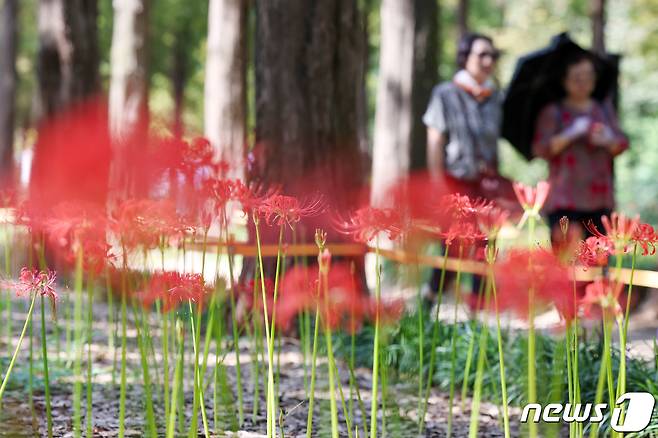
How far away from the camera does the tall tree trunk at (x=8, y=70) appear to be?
1741cm

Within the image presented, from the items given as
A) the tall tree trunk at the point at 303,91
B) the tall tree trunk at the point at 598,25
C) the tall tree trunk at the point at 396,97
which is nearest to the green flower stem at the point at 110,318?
the tall tree trunk at the point at 303,91

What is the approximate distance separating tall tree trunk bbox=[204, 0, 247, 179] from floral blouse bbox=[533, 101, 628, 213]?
21.4ft

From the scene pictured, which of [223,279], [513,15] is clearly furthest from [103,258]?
[513,15]

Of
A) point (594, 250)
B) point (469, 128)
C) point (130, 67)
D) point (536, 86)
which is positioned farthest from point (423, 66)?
point (594, 250)

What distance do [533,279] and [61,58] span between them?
25.7ft

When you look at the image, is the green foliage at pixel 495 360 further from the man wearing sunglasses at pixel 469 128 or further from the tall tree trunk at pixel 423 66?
the tall tree trunk at pixel 423 66

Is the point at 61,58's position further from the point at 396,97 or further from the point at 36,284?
the point at 36,284

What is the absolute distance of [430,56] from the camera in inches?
440

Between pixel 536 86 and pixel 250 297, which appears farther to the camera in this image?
pixel 536 86

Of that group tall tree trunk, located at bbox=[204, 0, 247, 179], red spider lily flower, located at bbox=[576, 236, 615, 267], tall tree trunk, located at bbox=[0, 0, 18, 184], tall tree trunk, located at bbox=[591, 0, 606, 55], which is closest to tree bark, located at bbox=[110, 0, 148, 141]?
tall tree trunk, located at bbox=[204, 0, 247, 179]

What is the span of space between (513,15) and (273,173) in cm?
2382

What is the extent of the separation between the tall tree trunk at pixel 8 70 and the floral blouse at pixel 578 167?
1381cm

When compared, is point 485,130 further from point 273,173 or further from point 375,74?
point 375,74

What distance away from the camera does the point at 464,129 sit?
5.98 meters
